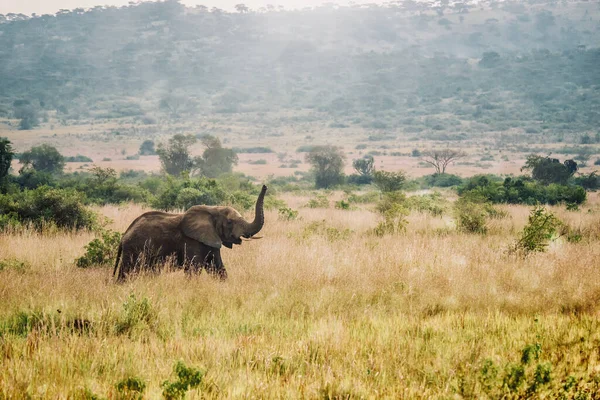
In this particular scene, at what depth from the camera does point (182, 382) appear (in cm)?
414

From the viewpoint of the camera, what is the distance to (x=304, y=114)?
153875 mm

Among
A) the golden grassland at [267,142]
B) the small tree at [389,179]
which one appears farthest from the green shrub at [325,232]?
the golden grassland at [267,142]

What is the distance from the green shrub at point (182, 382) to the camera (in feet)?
13.3

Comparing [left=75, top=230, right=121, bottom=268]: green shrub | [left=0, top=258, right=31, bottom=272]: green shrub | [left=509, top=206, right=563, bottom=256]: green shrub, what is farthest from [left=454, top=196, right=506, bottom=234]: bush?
[left=0, top=258, right=31, bottom=272]: green shrub

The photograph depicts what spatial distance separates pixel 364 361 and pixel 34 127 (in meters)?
139

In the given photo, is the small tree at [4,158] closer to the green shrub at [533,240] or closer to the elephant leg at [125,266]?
Result: the elephant leg at [125,266]

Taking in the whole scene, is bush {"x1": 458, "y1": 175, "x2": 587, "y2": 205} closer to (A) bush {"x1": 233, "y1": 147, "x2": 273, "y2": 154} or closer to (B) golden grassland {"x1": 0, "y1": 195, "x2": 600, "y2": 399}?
(B) golden grassland {"x1": 0, "y1": 195, "x2": 600, "y2": 399}

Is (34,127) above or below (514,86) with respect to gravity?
below

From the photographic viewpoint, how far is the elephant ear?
852 centimetres

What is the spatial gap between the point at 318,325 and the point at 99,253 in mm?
5489

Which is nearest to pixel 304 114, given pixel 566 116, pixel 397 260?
pixel 566 116

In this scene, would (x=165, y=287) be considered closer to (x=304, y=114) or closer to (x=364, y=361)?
(x=364, y=361)

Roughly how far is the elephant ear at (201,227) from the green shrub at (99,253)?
2046 mm

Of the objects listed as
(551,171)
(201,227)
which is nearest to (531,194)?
(551,171)
